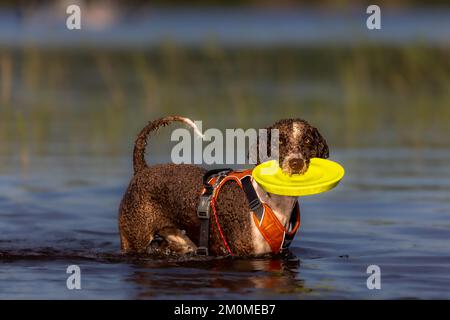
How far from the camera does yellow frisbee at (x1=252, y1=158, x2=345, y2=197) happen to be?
9008 mm

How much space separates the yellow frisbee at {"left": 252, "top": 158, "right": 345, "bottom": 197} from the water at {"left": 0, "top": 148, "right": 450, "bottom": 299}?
0.79 m

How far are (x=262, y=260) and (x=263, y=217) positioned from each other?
0.46 meters

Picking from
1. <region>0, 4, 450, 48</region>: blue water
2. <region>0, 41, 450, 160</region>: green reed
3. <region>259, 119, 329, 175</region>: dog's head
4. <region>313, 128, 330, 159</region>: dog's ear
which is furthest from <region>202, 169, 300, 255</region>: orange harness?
<region>0, 4, 450, 48</region>: blue water

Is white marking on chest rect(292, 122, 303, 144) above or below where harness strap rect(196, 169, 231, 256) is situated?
above

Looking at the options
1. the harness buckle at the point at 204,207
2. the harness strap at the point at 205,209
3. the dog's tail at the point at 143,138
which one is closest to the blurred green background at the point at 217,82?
the dog's tail at the point at 143,138

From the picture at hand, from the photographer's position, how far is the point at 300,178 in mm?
9180

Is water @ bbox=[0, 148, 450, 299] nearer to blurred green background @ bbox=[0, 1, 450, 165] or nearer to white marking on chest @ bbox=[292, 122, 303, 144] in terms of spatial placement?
white marking on chest @ bbox=[292, 122, 303, 144]

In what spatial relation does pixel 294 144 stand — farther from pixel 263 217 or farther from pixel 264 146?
pixel 263 217

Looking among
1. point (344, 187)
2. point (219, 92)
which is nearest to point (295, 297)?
point (344, 187)

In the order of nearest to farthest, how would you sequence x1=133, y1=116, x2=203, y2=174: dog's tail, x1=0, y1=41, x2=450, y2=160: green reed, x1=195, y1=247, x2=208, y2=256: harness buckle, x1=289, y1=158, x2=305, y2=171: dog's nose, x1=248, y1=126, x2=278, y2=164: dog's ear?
x1=289, y1=158, x2=305, y2=171: dog's nose, x1=248, y1=126, x2=278, y2=164: dog's ear, x1=195, y1=247, x2=208, y2=256: harness buckle, x1=133, y1=116, x2=203, y2=174: dog's tail, x1=0, y1=41, x2=450, y2=160: green reed

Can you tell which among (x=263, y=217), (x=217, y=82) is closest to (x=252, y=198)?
(x=263, y=217)

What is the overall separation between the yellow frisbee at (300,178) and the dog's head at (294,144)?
6cm
